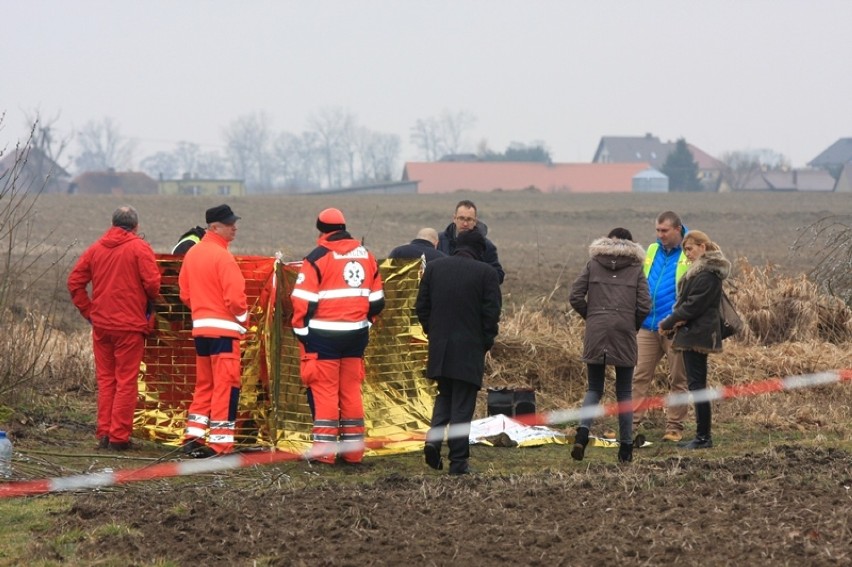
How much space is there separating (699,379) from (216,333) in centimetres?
400

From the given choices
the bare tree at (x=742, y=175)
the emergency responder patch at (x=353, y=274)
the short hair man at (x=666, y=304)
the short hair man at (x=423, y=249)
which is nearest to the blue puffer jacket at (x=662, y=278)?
the short hair man at (x=666, y=304)

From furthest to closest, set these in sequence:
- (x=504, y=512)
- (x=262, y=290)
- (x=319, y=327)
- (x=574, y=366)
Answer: (x=574, y=366), (x=262, y=290), (x=319, y=327), (x=504, y=512)

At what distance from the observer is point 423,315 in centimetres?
930

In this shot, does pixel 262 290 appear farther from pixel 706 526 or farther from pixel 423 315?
pixel 706 526

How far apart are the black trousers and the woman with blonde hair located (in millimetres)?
2021

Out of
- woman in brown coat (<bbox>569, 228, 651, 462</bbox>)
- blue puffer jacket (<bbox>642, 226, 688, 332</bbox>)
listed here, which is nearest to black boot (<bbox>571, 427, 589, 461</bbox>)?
woman in brown coat (<bbox>569, 228, 651, 462</bbox>)

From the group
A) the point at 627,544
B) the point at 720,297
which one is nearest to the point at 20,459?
the point at 627,544

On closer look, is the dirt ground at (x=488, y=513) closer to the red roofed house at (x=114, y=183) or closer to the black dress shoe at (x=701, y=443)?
the black dress shoe at (x=701, y=443)

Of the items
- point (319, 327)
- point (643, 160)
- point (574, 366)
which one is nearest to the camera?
point (319, 327)

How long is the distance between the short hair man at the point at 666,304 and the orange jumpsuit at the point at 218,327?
11.7 ft

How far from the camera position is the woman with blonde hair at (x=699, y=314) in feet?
32.8

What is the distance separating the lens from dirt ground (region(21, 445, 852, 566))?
20.5 feet

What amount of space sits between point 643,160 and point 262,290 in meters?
122

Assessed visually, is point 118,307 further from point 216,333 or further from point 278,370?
point 278,370
